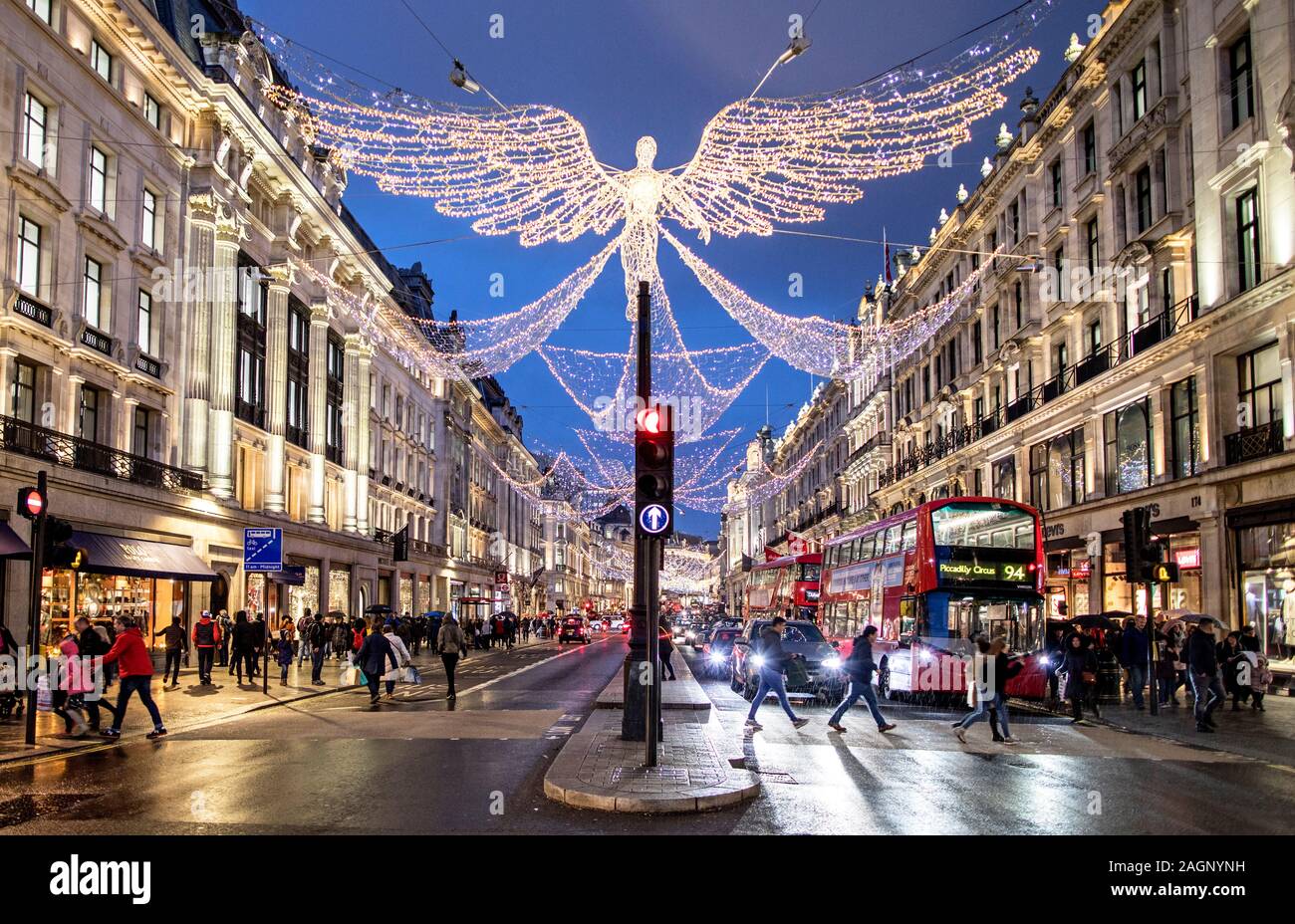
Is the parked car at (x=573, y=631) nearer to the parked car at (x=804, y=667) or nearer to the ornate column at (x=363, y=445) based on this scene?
the ornate column at (x=363, y=445)

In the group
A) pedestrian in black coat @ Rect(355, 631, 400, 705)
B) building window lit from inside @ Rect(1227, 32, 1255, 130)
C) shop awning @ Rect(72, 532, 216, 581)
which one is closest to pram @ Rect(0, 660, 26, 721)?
shop awning @ Rect(72, 532, 216, 581)

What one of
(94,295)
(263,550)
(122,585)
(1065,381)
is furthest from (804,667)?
(94,295)

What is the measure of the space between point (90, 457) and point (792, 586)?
2542 centimetres

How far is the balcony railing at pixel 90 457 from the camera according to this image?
23059 mm

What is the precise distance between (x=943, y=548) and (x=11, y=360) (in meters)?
20.1

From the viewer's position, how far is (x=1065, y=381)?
36.2m

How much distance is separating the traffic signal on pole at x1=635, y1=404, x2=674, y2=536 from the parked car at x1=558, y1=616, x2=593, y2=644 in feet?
149

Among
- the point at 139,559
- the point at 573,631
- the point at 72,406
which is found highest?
the point at 72,406

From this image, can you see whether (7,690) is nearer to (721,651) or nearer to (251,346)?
(721,651)

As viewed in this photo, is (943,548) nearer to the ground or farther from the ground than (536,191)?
nearer to the ground

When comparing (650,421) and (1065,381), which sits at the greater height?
(1065,381)

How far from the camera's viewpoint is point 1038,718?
1898 cm

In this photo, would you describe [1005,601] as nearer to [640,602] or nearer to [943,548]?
[943,548]
